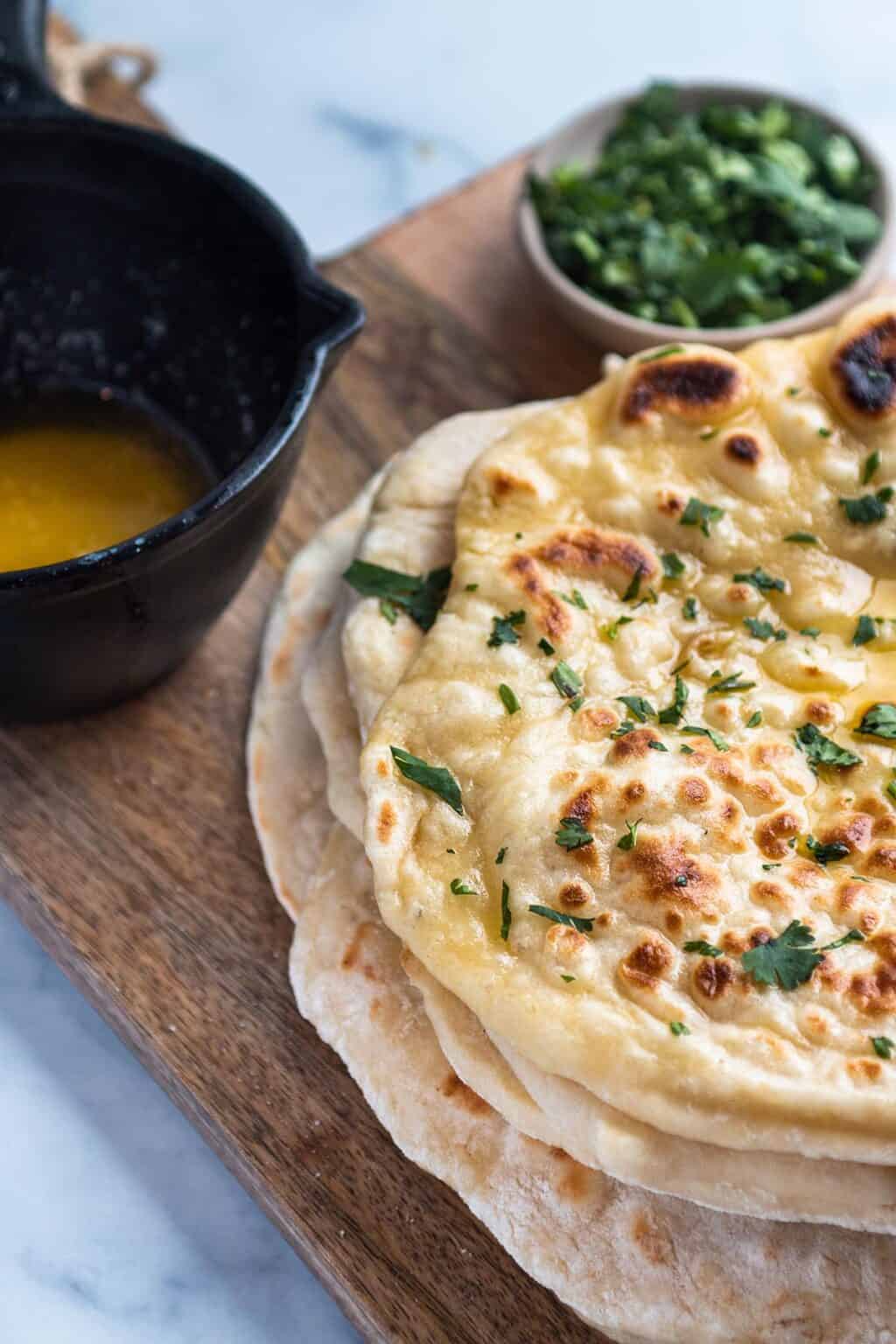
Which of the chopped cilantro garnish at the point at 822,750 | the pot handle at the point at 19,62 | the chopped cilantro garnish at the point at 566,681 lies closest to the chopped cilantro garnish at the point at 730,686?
the chopped cilantro garnish at the point at 822,750

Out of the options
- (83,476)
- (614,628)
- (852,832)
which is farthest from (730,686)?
(83,476)

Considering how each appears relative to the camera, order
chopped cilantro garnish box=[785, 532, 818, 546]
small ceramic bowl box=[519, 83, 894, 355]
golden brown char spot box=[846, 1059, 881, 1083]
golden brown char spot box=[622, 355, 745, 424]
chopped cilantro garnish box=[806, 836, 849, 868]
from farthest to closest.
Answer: small ceramic bowl box=[519, 83, 894, 355] < golden brown char spot box=[622, 355, 745, 424] < chopped cilantro garnish box=[785, 532, 818, 546] < chopped cilantro garnish box=[806, 836, 849, 868] < golden brown char spot box=[846, 1059, 881, 1083]

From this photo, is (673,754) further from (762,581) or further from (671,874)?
(762,581)

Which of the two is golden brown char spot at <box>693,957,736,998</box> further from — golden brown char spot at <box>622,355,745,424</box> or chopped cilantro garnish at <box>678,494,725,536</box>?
golden brown char spot at <box>622,355,745,424</box>

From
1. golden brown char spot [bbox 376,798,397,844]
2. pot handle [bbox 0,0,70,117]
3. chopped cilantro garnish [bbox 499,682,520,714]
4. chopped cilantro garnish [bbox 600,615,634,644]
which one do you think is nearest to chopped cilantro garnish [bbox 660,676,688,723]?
chopped cilantro garnish [bbox 600,615,634,644]

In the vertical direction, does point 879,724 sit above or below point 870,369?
below

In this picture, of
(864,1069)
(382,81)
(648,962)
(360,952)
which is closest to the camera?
(864,1069)

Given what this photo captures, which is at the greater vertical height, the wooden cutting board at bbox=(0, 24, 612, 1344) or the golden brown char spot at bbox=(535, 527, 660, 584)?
the golden brown char spot at bbox=(535, 527, 660, 584)
